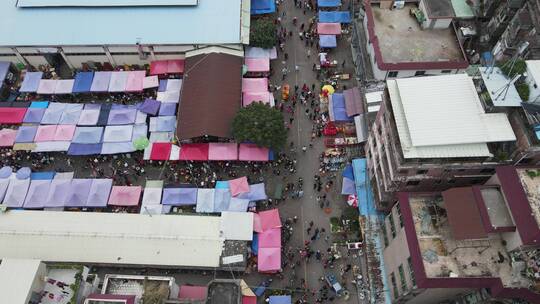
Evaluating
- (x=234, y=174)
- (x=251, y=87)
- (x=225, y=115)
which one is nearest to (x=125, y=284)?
(x=234, y=174)

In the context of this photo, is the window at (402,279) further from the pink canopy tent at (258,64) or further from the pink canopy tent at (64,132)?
the pink canopy tent at (64,132)

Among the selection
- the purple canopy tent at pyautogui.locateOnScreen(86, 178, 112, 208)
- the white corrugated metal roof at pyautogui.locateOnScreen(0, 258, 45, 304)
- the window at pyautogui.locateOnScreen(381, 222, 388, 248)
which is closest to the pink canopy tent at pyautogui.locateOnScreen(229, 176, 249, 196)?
the purple canopy tent at pyautogui.locateOnScreen(86, 178, 112, 208)

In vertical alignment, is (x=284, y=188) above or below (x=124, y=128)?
below

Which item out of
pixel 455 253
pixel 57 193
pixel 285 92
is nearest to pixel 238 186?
pixel 285 92

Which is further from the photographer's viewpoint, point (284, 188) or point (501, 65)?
point (284, 188)

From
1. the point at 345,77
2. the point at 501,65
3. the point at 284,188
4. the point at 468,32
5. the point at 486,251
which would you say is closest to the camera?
the point at 486,251

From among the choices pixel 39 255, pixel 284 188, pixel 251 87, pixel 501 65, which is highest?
pixel 251 87

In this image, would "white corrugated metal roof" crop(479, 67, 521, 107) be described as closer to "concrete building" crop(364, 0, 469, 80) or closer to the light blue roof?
"concrete building" crop(364, 0, 469, 80)

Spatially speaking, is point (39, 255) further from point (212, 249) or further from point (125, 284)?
point (212, 249)
